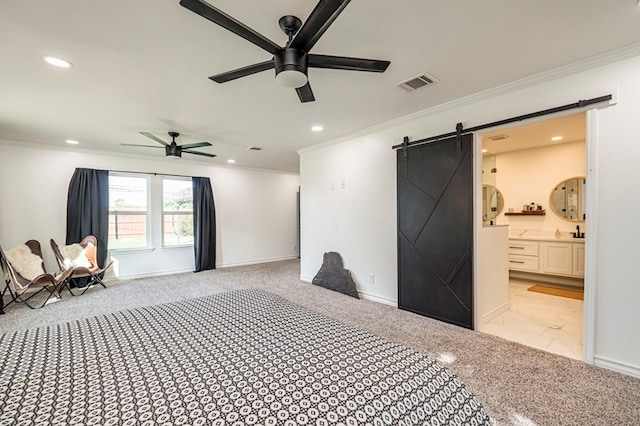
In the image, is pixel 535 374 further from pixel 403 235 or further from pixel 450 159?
pixel 450 159

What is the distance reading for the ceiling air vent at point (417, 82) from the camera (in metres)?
2.62

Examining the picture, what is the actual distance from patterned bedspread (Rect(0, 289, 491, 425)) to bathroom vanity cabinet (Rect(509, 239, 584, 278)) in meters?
4.75

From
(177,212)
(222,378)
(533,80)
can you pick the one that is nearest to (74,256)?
(177,212)

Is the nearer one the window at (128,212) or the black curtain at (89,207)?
the black curtain at (89,207)

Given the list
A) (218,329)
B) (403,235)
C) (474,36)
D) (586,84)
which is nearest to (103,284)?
(218,329)

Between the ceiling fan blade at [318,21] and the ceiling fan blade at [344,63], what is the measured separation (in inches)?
4.0

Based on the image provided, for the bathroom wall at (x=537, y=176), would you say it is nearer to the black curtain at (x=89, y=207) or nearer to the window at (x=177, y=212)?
the window at (x=177, y=212)

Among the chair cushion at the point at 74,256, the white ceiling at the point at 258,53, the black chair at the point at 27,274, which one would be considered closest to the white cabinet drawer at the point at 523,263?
the white ceiling at the point at 258,53

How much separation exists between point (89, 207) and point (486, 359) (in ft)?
21.1

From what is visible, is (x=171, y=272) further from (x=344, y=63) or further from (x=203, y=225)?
(x=344, y=63)

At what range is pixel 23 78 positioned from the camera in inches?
101

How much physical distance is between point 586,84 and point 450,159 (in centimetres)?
124

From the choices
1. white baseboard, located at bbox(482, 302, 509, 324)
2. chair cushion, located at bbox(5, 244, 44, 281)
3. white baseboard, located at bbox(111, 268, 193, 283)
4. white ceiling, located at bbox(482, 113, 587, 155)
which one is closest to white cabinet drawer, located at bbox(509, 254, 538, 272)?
white baseboard, located at bbox(482, 302, 509, 324)

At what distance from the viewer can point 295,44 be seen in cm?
169
